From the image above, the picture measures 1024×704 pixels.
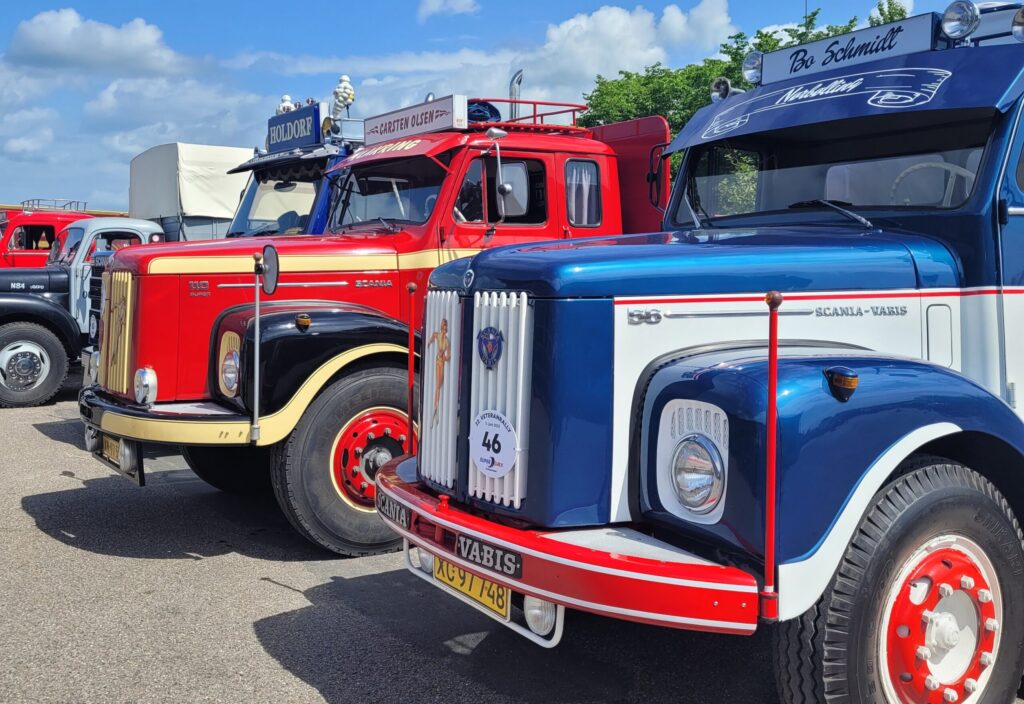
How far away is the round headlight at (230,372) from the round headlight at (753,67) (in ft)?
9.80

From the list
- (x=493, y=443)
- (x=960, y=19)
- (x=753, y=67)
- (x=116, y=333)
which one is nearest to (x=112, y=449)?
(x=116, y=333)

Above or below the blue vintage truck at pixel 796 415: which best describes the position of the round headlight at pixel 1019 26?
above

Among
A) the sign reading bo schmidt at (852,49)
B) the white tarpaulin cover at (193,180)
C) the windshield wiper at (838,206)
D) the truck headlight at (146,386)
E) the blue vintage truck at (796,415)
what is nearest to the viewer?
the blue vintage truck at (796,415)

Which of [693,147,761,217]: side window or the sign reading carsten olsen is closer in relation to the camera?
[693,147,761,217]: side window

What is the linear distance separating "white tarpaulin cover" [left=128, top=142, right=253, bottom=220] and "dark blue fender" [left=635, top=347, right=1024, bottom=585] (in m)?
13.1

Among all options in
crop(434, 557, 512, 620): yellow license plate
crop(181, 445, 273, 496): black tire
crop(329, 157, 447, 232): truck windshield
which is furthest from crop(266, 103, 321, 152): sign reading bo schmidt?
crop(434, 557, 512, 620): yellow license plate

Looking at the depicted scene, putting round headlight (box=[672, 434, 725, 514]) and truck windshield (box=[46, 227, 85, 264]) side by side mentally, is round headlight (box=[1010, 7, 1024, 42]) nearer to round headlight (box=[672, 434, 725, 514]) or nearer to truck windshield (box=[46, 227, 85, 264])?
round headlight (box=[672, 434, 725, 514])

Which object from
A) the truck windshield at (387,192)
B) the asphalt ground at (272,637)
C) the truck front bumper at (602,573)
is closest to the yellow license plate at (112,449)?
the asphalt ground at (272,637)

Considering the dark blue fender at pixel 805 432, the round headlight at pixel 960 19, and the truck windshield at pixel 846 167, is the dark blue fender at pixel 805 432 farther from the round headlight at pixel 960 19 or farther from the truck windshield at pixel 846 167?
the round headlight at pixel 960 19

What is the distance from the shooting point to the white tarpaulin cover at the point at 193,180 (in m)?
14.9

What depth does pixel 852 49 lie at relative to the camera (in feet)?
14.1

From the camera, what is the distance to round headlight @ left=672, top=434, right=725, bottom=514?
9.59 ft

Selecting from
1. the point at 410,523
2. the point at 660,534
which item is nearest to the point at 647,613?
the point at 660,534

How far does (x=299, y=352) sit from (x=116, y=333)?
1.46 meters
